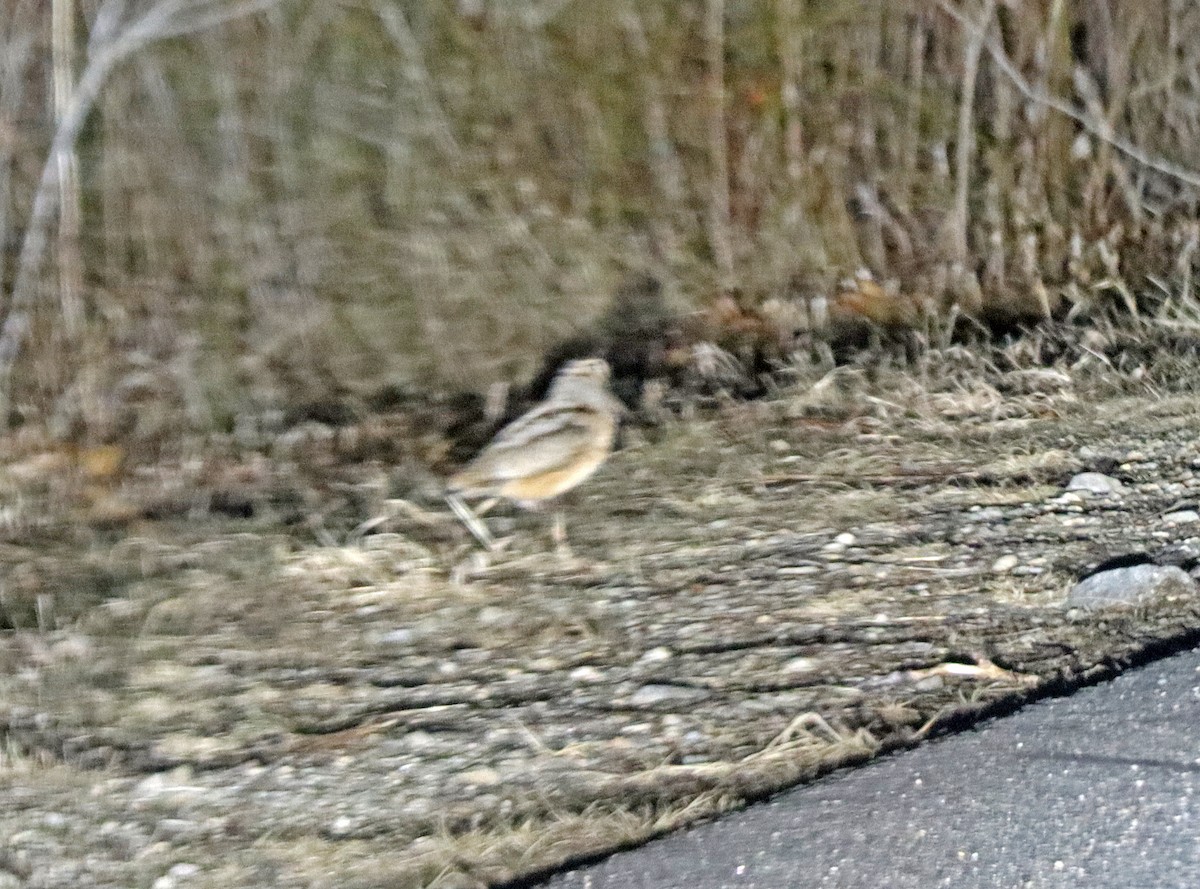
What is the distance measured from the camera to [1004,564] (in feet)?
12.2

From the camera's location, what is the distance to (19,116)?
4.72m

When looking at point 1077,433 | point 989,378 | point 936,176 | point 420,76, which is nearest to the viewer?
point 1077,433

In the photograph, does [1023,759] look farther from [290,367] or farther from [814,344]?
[290,367]

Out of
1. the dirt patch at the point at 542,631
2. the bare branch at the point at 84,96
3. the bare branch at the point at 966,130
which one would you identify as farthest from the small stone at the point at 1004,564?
the bare branch at the point at 84,96

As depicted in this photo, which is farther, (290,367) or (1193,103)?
(1193,103)

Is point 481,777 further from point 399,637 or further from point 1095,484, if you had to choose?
point 1095,484

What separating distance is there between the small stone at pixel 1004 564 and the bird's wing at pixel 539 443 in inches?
44.8

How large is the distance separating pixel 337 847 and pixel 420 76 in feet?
10.7

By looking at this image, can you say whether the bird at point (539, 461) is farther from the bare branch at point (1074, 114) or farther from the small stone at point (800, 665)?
the bare branch at point (1074, 114)

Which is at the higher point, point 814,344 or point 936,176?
point 936,176

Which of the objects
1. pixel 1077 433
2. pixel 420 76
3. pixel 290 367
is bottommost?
pixel 1077 433

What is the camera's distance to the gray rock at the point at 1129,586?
137 inches

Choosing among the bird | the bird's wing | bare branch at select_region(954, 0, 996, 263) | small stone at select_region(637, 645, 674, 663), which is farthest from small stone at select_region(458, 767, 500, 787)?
bare branch at select_region(954, 0, 996, 263)

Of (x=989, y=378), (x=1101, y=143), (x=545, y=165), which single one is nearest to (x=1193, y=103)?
(x=1101, y=143)
